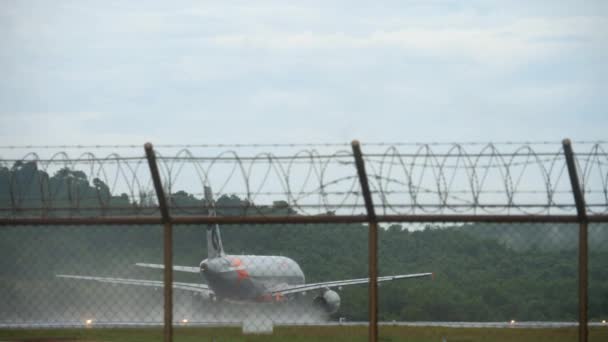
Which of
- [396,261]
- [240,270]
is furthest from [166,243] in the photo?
[240,270]

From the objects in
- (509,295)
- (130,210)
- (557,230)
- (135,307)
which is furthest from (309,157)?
(135,307)

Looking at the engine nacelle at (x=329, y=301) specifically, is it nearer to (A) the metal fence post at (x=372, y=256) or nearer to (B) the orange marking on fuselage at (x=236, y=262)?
(B) the orange marking on fuselage at (x=236, y=262)

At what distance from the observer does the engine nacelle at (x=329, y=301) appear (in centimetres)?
3972

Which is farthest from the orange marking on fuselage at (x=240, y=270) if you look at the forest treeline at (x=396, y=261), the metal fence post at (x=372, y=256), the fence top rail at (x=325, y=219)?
the metal fence post at (x=372, y=256)

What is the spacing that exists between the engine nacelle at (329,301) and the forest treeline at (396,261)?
1.13 metres

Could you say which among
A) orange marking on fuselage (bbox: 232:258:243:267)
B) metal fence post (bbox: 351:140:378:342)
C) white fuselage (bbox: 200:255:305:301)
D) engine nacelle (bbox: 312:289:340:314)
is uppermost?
metal fence post (bbox: 351:140:378:342)

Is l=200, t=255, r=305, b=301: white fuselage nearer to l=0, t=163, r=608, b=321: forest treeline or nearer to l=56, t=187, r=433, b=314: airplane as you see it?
l=56, t=187, r=433, b=314: airplane

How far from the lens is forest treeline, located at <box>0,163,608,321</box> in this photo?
1548 centimetres

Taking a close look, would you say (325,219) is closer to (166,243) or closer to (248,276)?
(166,243)

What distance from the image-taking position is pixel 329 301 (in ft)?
131

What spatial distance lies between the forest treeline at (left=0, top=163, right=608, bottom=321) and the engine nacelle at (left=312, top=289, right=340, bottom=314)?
3.72 feet

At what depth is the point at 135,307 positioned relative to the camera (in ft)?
142

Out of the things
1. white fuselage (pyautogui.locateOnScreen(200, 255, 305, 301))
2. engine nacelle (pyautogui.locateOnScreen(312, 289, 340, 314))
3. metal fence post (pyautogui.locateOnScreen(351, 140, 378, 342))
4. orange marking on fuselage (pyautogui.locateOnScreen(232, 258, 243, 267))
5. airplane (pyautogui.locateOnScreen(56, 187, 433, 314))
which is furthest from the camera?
orange marking on fuselage (pyautogui.locateOnScreen(232, 258, 243, 267))

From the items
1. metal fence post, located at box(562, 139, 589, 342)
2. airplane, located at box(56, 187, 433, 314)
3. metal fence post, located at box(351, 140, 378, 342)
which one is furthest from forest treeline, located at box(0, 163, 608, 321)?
metal fence post, located at box(351, 140, 378, 342)
